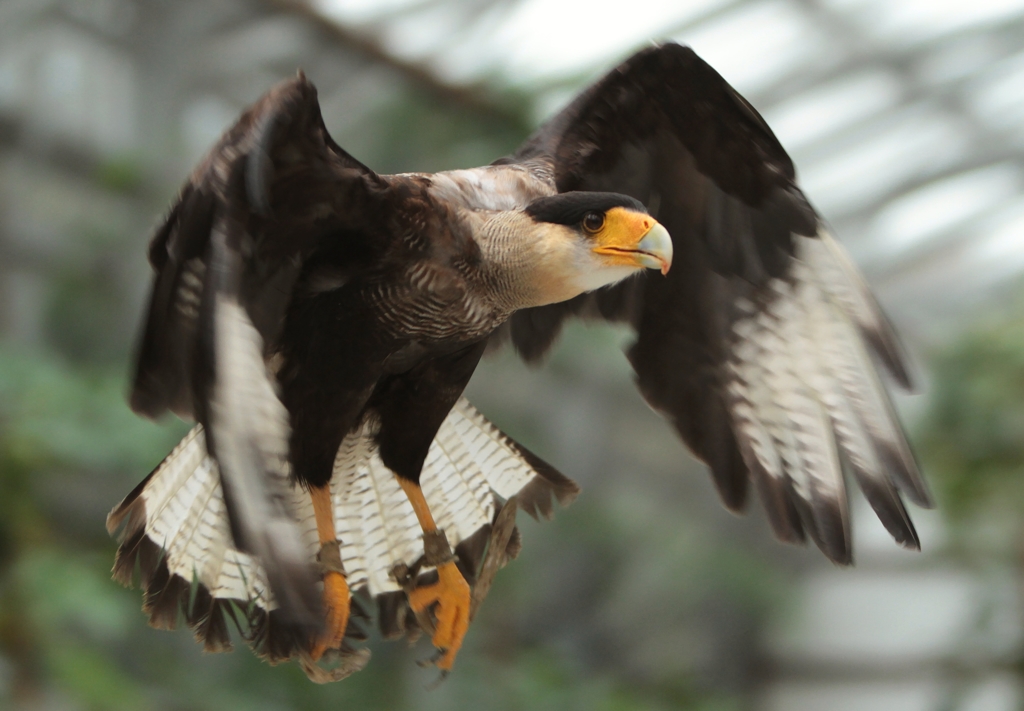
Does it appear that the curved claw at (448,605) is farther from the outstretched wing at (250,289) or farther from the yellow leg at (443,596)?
the outstretched wing at (250,289)

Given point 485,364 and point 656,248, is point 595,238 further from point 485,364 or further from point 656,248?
point 485,364

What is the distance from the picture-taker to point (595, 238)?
1484mm

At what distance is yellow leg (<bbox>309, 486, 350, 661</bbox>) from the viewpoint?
1582mm

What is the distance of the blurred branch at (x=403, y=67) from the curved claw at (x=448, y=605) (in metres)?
3.83

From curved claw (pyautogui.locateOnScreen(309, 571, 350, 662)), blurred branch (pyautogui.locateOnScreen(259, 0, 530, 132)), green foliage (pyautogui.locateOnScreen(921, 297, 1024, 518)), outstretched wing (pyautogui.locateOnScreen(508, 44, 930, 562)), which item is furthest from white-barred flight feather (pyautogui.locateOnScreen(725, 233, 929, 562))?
green foliage (pyautogui.locateOnScreen(921, 297, 1024, 518))

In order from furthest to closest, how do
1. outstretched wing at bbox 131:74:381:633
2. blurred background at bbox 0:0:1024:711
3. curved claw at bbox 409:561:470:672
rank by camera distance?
blurred background at bbox 0:0:1024:711 < curved claw at bbox 409:561:470:672 < outstretched wing at bbox 131:74:381:633

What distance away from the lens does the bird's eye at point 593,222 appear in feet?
4.84

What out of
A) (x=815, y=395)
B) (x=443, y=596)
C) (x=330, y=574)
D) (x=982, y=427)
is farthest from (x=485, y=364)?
(x=982, y=427)

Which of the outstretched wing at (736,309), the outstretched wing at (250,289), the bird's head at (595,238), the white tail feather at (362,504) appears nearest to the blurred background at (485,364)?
the white tail feather at (362,504)

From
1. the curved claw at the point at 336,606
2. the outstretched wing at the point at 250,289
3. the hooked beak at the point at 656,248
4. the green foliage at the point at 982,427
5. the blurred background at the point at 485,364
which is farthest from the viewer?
the green foliage at the point at 982,427

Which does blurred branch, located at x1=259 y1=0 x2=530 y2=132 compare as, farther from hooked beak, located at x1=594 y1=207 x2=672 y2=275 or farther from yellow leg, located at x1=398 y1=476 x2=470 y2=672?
hooked beak, located at x1=594 y1=207 x2=672 y2=275

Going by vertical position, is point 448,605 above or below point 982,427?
above

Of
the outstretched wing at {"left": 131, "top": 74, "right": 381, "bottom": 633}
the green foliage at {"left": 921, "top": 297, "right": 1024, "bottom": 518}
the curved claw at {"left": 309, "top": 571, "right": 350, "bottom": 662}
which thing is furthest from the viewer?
the green foliage at {"left": 921, "top": 297, "right": 1024, "bottom": 518}

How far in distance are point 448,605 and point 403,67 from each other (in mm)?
4091
